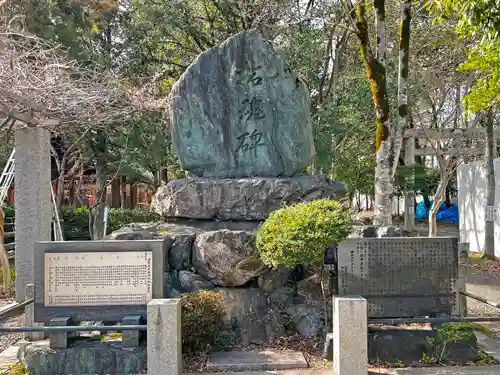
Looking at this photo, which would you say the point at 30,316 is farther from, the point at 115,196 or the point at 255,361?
the point at 115,196

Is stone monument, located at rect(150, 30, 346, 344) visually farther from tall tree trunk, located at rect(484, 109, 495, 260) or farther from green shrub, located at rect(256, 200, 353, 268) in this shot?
tall tree trunk, located at rect(484, 109, 495, 260)

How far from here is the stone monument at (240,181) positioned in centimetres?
644

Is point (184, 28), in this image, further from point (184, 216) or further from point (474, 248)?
point (474, 248)

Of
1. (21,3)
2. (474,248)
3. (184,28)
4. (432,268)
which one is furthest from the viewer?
(474,248)

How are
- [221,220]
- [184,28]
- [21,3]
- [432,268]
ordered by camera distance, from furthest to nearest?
[184,28] → [21,3] → [221,220] → [432,268]

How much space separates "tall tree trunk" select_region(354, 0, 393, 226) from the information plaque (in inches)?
226

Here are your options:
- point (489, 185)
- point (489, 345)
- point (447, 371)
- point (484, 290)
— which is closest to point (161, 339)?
point (447, 371)

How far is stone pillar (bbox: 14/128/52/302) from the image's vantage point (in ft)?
27.0

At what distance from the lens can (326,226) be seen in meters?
5.45

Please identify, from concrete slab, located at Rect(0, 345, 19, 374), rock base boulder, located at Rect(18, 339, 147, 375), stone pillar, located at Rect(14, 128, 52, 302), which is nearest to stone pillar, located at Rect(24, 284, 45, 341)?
concrete slab, located at Rect(0, 345, 19, 374)

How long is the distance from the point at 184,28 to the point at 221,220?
33.3 ft

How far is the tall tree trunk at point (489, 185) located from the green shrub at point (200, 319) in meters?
12.0

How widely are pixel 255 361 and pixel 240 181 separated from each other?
2642 mm

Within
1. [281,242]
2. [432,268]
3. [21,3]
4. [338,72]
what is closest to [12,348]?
[281,242]
